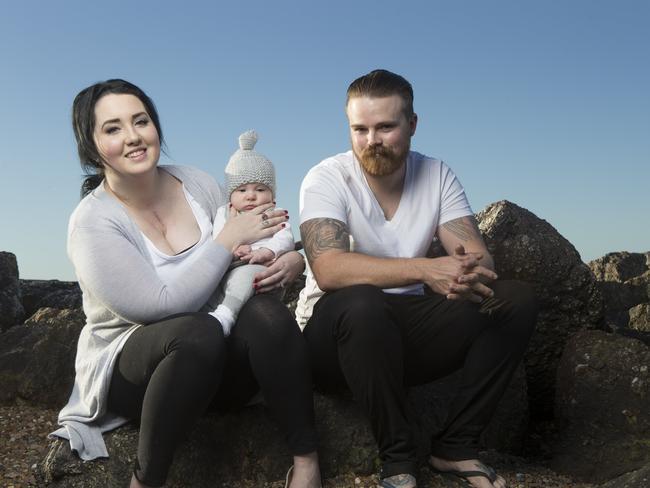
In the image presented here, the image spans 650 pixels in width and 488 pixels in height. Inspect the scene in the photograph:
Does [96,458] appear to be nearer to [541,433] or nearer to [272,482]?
[272,482]

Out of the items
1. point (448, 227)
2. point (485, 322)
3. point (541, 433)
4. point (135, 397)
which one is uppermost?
point (448, 227)

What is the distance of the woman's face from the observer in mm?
3914

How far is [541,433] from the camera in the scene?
228 inches

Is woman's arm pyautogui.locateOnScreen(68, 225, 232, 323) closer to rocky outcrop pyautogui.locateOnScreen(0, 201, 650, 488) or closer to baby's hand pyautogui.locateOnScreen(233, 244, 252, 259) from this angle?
baby's hand pyautogui.locateOnScreen(233, 244, 252, 259)

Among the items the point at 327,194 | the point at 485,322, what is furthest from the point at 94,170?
the point at 485,322

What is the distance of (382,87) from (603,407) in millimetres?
2722

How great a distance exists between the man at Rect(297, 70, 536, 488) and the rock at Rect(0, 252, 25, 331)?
4.71m

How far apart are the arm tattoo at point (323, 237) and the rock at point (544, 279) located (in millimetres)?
1888

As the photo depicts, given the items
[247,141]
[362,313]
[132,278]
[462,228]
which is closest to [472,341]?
[462,228]

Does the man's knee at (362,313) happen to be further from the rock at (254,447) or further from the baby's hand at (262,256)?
the rock at (254,447)

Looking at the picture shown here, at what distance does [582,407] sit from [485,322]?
169cm

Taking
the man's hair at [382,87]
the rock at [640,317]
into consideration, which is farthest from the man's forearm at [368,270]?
the rock at [640,317]

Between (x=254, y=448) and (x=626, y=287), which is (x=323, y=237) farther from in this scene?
(x=626, y=287)

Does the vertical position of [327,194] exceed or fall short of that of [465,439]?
it exceeds it
